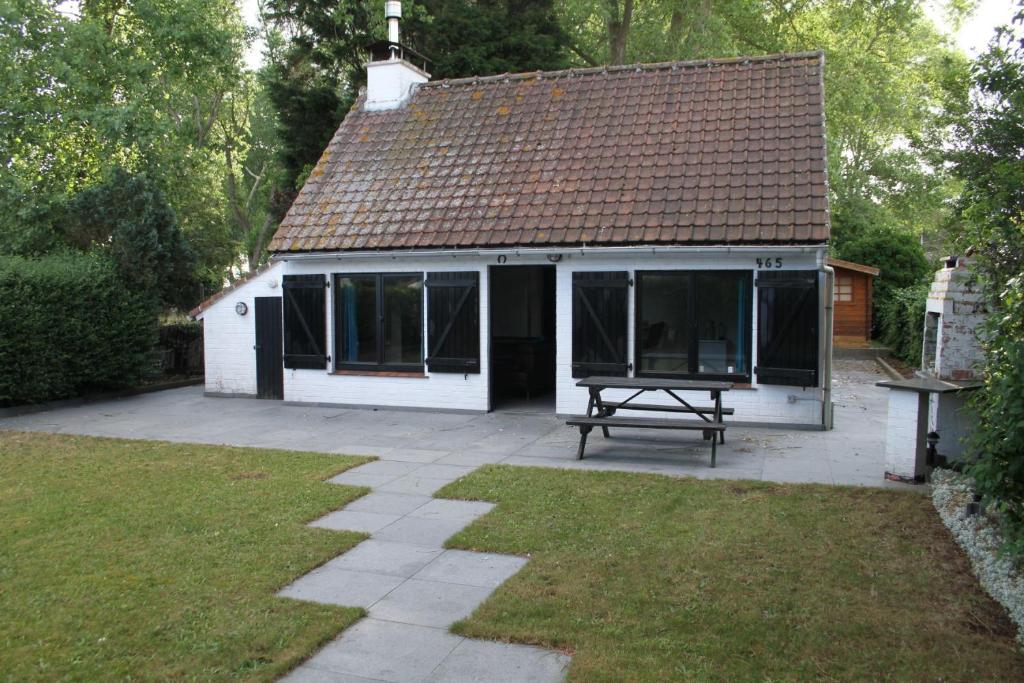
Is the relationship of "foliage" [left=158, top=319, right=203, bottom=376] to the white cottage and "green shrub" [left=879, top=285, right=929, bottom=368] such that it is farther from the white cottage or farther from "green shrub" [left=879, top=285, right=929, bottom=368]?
"green shrub" [left=879, top=285, right=929, bottom=368]

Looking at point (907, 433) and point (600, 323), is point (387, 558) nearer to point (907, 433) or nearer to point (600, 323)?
point (907, 433)

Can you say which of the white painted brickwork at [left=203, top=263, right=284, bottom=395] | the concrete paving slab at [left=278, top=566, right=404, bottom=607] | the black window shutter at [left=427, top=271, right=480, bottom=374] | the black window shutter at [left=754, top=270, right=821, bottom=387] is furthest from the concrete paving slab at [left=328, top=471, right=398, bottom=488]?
the white painted brickwork at [left=203, top=263, right=284, bottom=395]

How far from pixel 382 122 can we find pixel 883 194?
92.2 feet

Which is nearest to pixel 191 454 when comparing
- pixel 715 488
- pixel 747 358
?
pixel 715 488

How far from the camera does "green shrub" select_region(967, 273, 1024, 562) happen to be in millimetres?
4379

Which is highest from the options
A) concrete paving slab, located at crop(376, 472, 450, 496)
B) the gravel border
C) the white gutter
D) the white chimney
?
the white chimney

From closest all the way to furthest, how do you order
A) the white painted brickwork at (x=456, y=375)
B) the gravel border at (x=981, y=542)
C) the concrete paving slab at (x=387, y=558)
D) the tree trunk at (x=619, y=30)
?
the gravel border at (x=981, y=542) → the concrete paving slab at (x=387, y=558) → the white painted brickwork at (x=456, y=375) → the tree trunk at (x=619, y=30)

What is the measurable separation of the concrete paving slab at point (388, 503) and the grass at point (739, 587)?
0.50 m

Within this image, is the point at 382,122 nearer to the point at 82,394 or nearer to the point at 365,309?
the point at 365,309

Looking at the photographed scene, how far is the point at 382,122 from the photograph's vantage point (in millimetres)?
15352

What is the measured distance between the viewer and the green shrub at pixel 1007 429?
14.4 ft

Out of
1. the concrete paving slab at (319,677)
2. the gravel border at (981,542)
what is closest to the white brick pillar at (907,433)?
the gravel border at (981,542)

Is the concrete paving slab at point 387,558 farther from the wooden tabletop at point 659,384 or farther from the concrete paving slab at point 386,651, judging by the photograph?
the wooden tabletop at point 659,384

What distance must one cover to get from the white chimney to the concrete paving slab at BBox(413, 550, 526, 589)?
11587 millimetres
